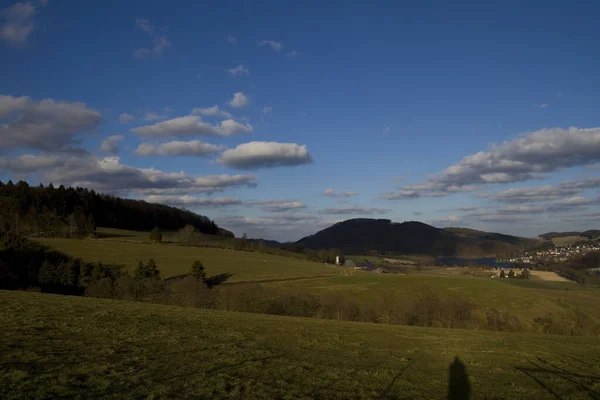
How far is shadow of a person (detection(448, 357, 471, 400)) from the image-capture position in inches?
579

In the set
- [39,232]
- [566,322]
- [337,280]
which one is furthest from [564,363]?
[39,232]

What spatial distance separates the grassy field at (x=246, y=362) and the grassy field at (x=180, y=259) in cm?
7043

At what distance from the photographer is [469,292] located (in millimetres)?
84625

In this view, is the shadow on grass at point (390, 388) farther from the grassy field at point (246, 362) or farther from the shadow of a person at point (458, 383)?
the shadow of a person at point (458, 383)

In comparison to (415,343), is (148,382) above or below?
above

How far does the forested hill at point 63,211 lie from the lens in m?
126

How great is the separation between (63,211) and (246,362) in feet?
503

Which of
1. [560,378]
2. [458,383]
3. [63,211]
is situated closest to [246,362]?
[458,383]

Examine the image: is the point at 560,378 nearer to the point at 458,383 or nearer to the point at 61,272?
the point at 458,383

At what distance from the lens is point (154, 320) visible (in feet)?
89.4

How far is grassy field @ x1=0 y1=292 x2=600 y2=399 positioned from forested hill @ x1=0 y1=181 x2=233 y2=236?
101m

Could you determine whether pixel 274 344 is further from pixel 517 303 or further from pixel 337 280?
pixel 337 280

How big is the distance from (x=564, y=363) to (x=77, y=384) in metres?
23.1

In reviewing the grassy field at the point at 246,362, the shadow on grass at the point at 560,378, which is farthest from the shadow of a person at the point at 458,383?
the shadow on grass at the point at 560,378
